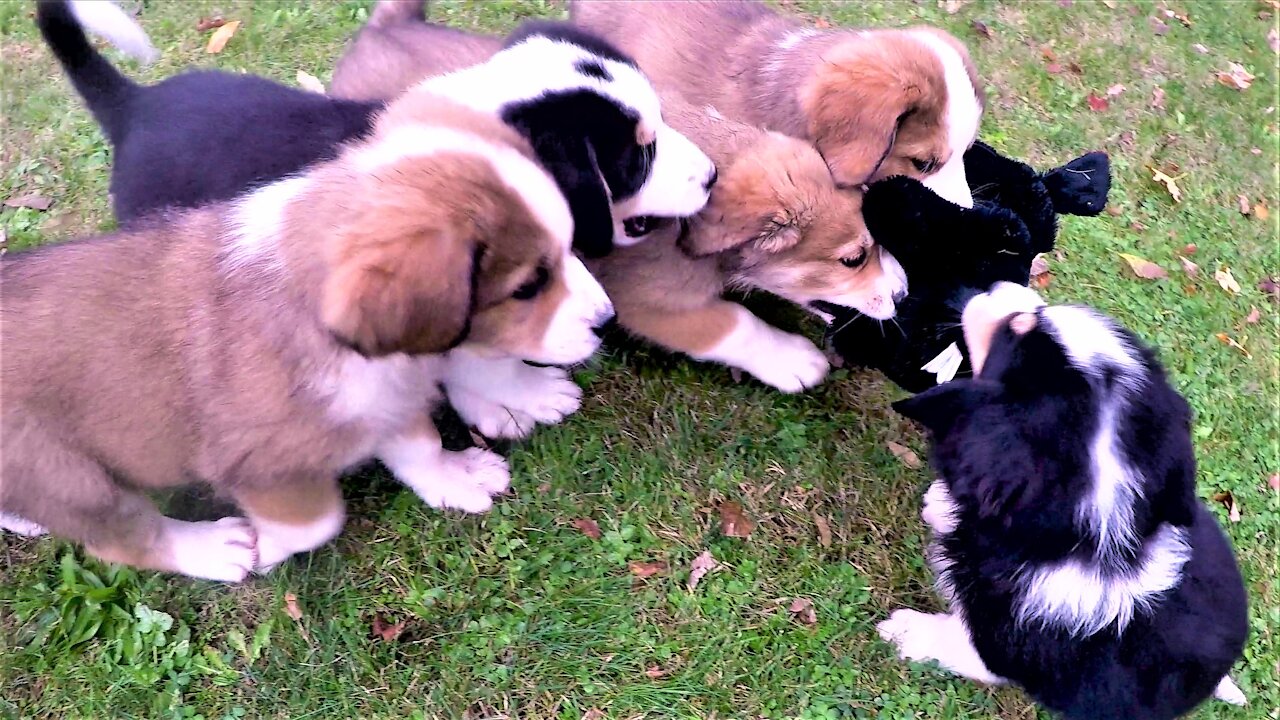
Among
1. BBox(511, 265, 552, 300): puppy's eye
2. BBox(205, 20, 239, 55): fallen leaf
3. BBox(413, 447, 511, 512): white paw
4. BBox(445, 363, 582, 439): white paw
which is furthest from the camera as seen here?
BBox(205, 20, 239, 55): fallen leaf

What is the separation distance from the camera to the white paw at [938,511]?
2709 mm

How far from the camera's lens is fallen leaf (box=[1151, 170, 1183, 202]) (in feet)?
15.9

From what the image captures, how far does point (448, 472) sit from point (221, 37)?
3.29m

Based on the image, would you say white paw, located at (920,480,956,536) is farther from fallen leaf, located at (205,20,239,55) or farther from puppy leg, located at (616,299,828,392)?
fallen leaf, located at (205,20,239,55)

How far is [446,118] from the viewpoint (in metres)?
2.38

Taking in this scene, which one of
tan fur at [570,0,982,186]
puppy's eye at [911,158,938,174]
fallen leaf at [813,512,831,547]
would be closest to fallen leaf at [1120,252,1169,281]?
tan fur at [570,0,982,186]

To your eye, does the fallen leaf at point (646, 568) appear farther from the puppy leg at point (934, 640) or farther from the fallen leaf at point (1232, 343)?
the fallen leaf at point (1232, 343)

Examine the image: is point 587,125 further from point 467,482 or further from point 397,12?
point 397,12

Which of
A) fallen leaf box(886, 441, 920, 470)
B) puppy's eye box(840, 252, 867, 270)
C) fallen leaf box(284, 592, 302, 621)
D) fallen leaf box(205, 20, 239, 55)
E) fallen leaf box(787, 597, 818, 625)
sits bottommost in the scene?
fallen leaf box(284, 592, 302, 621)

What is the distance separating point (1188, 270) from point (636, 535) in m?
3.49

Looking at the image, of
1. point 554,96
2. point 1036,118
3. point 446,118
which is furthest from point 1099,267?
point 446,118

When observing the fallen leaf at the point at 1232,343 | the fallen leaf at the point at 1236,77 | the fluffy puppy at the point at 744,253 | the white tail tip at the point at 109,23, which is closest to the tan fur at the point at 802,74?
the fluffy puppy at the point at 744,253

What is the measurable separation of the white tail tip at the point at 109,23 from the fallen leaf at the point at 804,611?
3.24 metres

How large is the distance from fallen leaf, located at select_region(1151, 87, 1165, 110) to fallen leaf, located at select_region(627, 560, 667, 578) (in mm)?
4585
